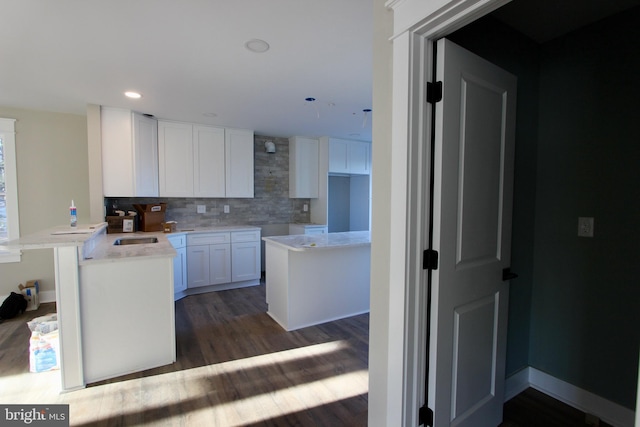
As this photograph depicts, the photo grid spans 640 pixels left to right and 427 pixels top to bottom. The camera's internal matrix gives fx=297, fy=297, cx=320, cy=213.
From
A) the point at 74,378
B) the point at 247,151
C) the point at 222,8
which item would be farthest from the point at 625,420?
the point at 247,151

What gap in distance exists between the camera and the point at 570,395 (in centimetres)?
189

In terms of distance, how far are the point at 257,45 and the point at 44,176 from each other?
11.8 feet

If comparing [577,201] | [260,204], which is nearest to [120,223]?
[260,204]

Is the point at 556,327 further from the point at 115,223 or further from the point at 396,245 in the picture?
the point at 115,223

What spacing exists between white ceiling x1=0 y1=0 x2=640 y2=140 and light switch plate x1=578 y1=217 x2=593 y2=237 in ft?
3.88

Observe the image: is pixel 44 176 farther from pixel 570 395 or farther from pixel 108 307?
pixel 570 395

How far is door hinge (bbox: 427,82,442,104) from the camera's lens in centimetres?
125

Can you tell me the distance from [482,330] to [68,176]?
490 cm

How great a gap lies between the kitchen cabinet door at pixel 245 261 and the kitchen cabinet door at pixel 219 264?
0.08 meters

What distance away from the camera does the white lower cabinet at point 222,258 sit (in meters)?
4.14

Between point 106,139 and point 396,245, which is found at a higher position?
point 106,139

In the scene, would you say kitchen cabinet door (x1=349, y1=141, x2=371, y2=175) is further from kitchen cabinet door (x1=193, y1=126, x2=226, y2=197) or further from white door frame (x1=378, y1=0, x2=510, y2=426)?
white door frame (x1=378, y1=0, x2=510, y2=426)

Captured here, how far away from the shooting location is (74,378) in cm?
212

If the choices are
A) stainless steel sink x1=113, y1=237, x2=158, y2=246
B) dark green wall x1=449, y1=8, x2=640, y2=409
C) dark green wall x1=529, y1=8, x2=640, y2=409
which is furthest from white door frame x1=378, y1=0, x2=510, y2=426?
stainless steel sink x1=113, y1=237, x2=158, y2=246
